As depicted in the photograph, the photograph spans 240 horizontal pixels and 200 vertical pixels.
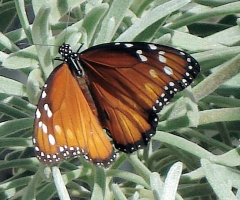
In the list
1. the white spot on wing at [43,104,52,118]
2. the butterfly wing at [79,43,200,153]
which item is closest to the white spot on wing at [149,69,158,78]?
the butterfly wing at [79,43,200,153]

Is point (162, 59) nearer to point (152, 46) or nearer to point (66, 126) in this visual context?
point (152, 46)

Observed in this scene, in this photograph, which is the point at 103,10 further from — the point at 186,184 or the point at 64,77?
the point at 186,184

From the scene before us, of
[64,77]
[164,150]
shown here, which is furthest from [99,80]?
[164,150]

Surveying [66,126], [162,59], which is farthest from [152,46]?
[66,126]

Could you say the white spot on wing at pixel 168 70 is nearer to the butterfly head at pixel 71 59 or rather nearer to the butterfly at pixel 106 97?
the butterfly at pixel 106 97

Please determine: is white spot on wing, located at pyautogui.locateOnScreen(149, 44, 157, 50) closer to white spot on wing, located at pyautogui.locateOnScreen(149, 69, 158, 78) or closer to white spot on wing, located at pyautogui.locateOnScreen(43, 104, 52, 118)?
white spot on wing, located at pyautogui.locateOnScreen(149, 69, 158, 78)

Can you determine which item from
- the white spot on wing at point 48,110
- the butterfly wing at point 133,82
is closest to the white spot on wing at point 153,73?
the butterfly wing at point 133,82

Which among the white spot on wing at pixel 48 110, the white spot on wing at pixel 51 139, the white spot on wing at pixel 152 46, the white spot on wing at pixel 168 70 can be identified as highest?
the white spot on wing at pixel 152 46
